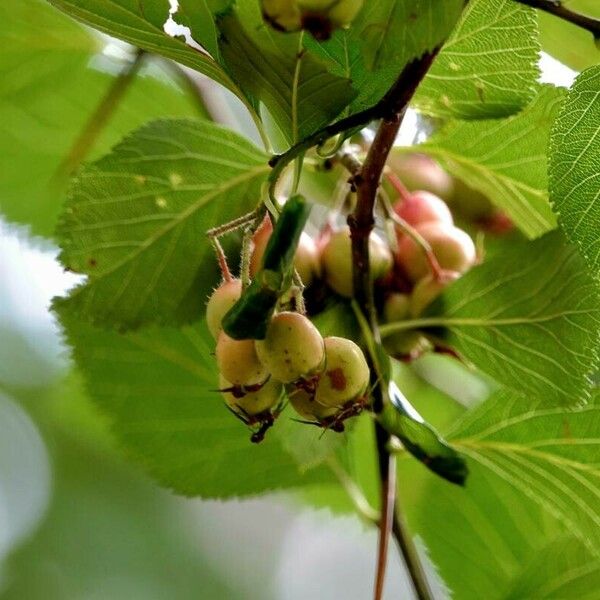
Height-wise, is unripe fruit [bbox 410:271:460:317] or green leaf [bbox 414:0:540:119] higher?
green leaf [bbox 414:0:540:119]

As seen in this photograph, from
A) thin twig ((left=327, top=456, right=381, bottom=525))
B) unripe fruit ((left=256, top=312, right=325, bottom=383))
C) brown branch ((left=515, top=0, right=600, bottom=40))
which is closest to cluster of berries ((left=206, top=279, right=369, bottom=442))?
unripe fruit ((left=256, top=312, right=325, bottom=383))

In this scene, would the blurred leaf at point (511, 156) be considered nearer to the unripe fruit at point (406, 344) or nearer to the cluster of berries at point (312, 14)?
the unripe fruit at point (406, 344)

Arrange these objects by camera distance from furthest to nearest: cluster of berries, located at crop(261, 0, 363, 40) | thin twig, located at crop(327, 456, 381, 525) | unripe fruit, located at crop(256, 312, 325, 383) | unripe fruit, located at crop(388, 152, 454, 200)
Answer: unripe fruit, located at crop(388, 152, 454, 200)
thin twig, located at crop(327, 456, 381, 525)
unripe fruit, located at crop(256, 312, 325, 383)
cluster of berries, located at crop(261, 0, 363, 40)

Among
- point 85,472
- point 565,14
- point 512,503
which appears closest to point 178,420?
point 512,503

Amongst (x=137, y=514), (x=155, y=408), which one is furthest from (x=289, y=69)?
(x=137, y=514)

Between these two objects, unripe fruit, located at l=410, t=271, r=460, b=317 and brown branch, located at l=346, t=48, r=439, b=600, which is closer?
brown branch, located at l=346, t=48, r=439, b=600

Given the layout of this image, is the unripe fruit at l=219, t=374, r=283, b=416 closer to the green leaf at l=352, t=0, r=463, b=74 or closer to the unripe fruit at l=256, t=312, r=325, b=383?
the unripe fruit at l=256, t=312, r=325, b=383

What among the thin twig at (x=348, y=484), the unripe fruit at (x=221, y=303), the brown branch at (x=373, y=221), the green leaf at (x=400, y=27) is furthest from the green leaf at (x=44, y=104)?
the green leaf at (x=400, y=27)

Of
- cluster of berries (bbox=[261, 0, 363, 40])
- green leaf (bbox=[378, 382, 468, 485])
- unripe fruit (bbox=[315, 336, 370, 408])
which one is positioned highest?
cluster of berries (bbox=[261, 0, 363, 40])
